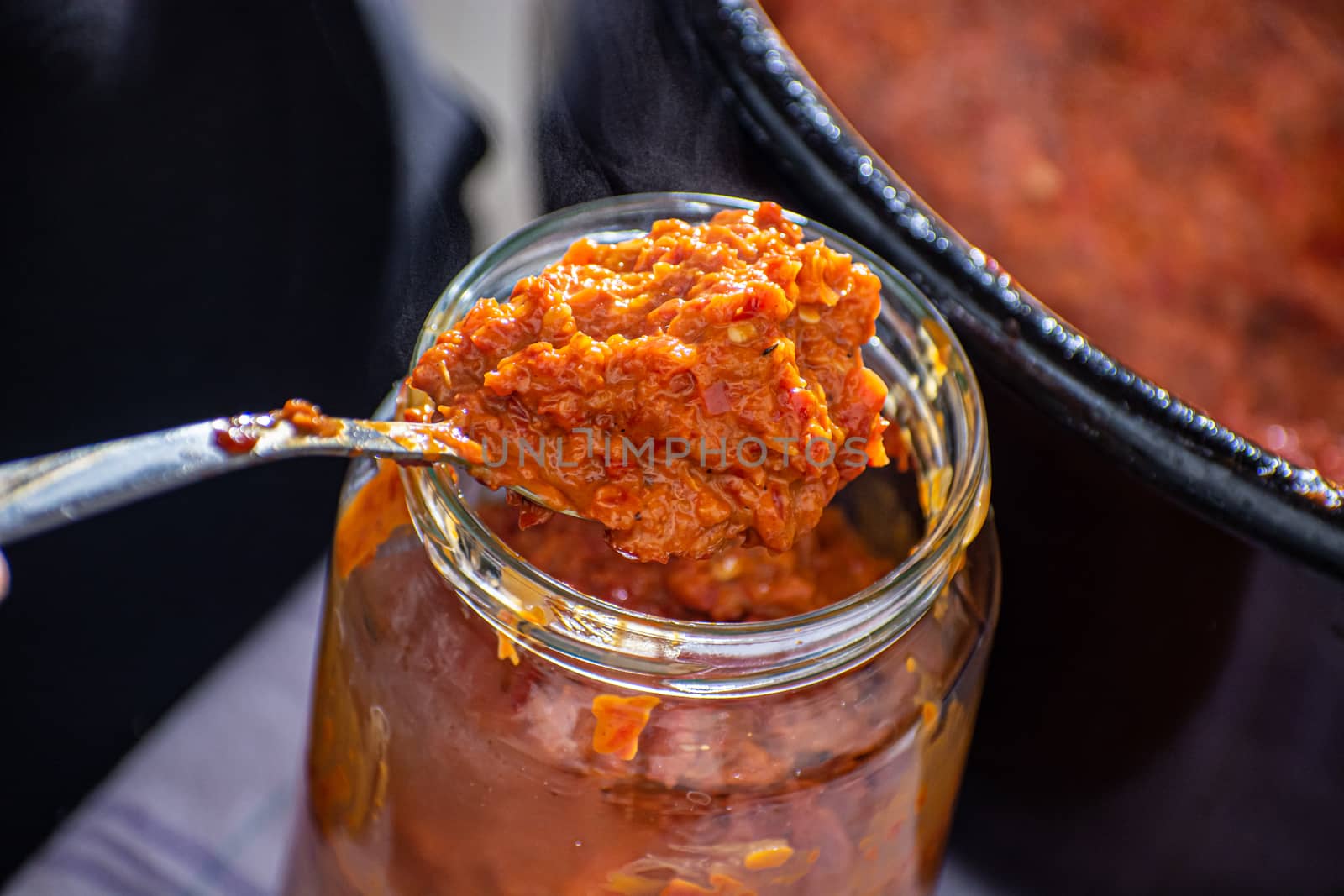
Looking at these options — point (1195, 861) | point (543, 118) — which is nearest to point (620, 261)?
point (543, 118)

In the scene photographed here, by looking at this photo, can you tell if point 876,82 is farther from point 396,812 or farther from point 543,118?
point 396,812

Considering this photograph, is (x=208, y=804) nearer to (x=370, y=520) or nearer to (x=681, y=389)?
(x=370, y=520)

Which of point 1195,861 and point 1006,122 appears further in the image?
point 1006,122

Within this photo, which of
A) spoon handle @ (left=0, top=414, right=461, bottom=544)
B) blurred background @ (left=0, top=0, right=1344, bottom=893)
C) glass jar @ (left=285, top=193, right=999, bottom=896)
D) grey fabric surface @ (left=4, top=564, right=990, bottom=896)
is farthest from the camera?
grey fabric surface @ (left=4, top=564, right=990, bottom=896)

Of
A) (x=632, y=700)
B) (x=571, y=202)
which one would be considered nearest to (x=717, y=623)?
(x=632, y=700)

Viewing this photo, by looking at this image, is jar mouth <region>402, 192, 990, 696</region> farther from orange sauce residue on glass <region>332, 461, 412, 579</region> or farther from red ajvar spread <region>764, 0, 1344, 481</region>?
red ajvar spread <region>764, 0, 1344, 481</region>

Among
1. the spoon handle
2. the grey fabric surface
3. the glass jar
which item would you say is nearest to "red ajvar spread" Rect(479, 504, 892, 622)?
the glass jar
